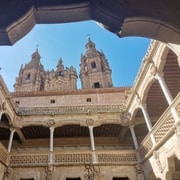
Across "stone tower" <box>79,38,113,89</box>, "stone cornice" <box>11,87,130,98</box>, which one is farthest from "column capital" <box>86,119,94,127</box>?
"stone tower" <box>79,38,113,89</box>

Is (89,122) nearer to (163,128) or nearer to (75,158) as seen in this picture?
(75,158)

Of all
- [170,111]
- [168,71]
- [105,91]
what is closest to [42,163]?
[170,111]

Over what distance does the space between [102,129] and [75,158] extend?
413cm

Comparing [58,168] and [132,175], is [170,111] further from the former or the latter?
[58,168]

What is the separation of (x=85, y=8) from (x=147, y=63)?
8.69 metres

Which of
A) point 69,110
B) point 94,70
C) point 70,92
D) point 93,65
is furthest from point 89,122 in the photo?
point 93,65

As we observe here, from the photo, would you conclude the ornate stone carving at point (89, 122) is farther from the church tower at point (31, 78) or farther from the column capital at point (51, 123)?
the church tower at point (31, 78)

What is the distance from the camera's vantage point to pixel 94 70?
118 feet

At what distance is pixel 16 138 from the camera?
1628 centimetres

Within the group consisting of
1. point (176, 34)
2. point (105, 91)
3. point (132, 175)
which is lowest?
point (176, 34)

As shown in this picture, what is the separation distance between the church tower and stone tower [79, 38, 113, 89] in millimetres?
8198

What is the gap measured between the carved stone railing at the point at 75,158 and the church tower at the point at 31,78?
23.8 m

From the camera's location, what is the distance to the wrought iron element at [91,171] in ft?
38.1

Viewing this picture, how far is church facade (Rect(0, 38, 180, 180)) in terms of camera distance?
9242 mm
